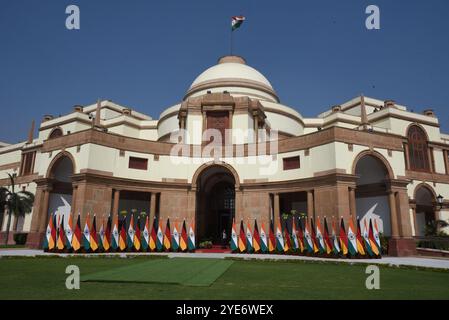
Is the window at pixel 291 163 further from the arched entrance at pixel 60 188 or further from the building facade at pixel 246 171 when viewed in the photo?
the arched entrance at pixel 60 188

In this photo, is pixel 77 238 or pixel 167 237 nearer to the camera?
pixel 77 238

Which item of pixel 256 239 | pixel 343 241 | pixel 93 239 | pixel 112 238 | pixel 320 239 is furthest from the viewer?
pixel 256 239

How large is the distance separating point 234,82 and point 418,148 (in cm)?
2345

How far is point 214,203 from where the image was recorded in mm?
34875

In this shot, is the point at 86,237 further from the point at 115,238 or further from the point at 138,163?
the point at 138,163

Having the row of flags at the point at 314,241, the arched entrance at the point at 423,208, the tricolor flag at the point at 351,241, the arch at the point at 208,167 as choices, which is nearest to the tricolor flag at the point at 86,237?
the arch at the point at 208,167

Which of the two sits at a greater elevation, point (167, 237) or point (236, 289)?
point (167, 237)

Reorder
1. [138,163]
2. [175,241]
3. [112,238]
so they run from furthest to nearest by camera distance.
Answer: [138,163]
[175,241]
[112,238]

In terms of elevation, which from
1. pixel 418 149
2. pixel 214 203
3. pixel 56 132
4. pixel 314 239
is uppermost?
pixel 56 132

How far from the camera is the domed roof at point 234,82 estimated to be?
4188cm

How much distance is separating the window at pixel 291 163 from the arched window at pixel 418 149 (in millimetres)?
18019

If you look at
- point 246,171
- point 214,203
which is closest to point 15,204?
point 214,203
